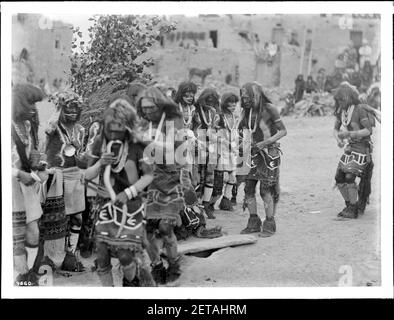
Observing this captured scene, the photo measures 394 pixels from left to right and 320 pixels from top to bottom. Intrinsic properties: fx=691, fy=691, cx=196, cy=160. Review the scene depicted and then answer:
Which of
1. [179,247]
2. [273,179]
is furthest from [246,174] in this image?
[179,247]

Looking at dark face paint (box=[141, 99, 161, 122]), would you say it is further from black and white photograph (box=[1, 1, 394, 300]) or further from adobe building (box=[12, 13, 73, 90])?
adobe building (box=[12, 13, 73, 90])

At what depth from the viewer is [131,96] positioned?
22.3 ft

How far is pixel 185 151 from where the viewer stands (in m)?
6.75

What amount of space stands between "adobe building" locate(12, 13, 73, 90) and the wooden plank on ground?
212 centimetres

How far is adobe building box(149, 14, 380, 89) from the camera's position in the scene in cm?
725

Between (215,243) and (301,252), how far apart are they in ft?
2.92

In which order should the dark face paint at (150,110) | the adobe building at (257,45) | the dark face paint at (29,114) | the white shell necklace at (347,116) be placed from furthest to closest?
1. the white shell necklace at (347,116)
2. the adobe building at (257,45)
3. the dark face paint at (29,114)
4. the dark face paint at (150,110)

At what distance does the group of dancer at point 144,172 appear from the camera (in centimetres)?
602

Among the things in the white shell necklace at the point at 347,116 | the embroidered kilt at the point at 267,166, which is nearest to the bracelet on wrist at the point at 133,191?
the embroidered kilt at the point at 267,166

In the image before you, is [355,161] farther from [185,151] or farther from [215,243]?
[185,151]

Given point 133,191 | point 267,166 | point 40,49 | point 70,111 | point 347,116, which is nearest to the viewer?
point 133,191

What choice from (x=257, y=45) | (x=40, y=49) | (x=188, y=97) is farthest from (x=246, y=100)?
(x=40, y=49)

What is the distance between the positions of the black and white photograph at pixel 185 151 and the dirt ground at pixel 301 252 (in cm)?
1

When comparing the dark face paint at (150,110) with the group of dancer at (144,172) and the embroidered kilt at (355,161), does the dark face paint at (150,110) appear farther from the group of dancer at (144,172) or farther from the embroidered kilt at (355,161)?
the embroidered kilt at (355,161)
